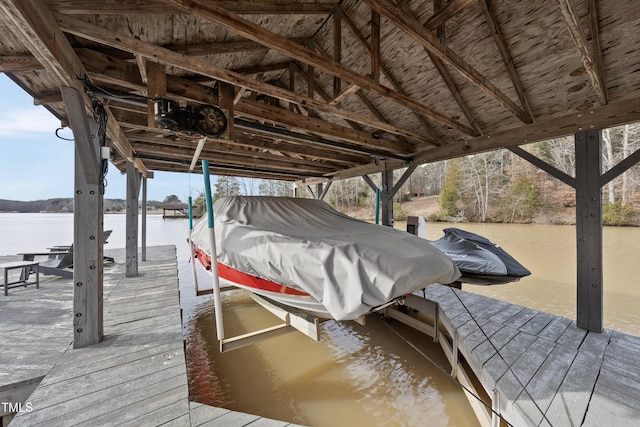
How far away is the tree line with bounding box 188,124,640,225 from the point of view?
45.1ft

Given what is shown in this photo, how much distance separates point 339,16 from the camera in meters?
2.87

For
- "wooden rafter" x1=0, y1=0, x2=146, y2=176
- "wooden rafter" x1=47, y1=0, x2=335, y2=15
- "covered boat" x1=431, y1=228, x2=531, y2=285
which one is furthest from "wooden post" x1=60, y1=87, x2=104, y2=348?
"covered boat" x1=431, y1=228, x2=531, y2=285

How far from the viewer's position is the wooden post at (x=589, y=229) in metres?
2.92

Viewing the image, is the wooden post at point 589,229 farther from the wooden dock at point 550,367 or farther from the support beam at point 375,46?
the support beam at point 375,46

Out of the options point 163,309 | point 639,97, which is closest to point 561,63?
point 639,97

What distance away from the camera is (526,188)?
57.0 ft

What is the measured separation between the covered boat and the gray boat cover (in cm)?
212

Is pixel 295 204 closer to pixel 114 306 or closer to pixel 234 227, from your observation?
pixel 234 227

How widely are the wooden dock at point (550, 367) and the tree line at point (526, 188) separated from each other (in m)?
14.1

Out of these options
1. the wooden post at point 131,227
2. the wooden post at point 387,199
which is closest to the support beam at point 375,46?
the wooden post at point 387,199

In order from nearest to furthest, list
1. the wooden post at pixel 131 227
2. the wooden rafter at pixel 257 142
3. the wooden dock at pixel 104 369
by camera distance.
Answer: the wooden dock at pixel 104 369 < the wooden rafter at pixel 257 142 < the wooden post at pixel 131 227

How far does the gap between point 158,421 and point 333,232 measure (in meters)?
1.91

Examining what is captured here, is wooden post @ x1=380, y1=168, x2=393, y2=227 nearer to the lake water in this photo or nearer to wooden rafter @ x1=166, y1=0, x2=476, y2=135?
the lake water

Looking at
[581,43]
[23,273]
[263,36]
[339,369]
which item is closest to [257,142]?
[263,36]
